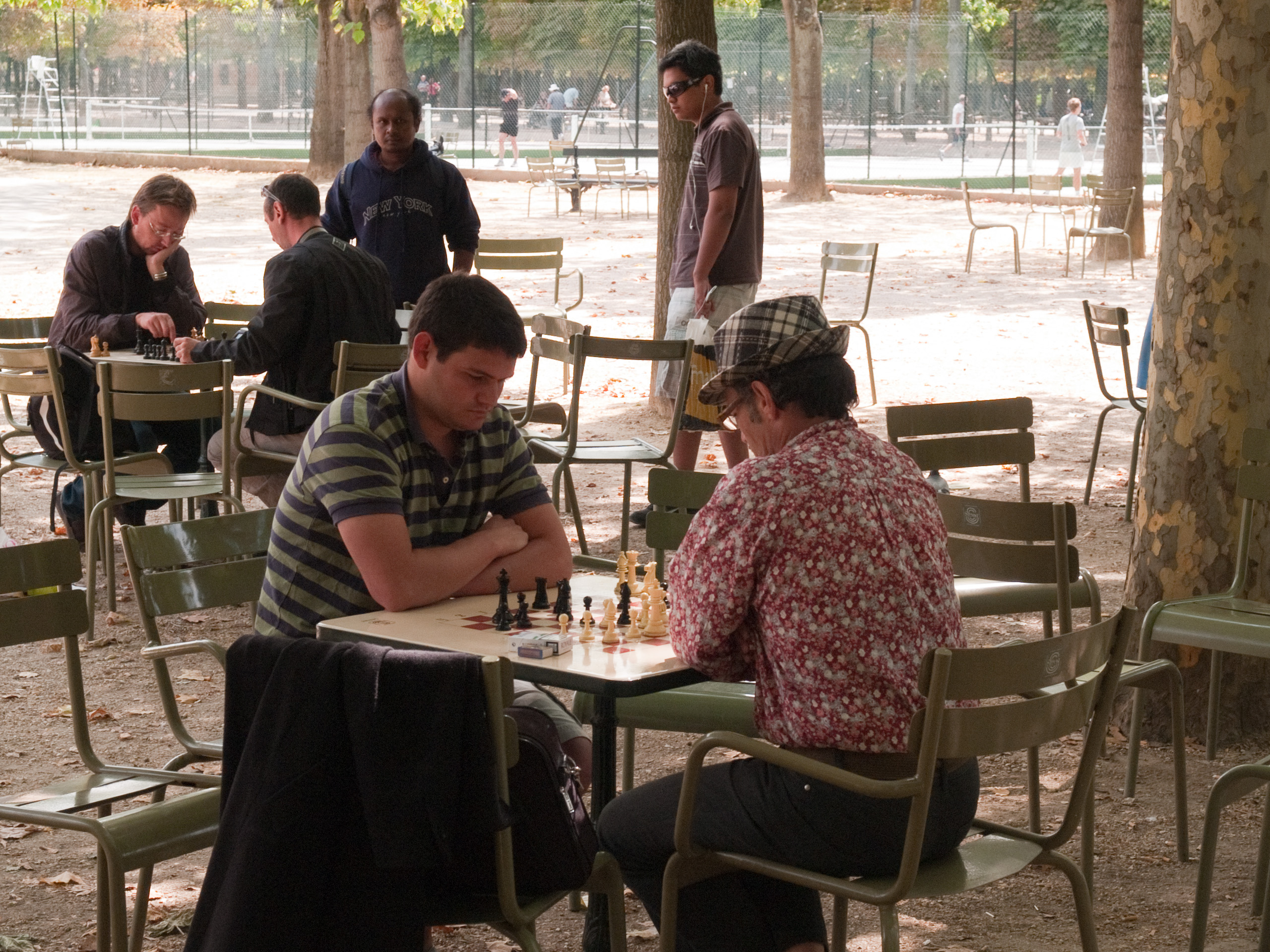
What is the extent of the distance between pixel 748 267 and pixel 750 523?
5.15m

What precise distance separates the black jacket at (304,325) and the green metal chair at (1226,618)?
3.28 metres

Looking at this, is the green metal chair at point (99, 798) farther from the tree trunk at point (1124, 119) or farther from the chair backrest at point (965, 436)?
the tree trunk at point (1124, 119)

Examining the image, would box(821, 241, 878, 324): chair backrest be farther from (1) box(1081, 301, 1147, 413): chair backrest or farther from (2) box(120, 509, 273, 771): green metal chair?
(2) box(120, 509, 273, 771): green metal chair

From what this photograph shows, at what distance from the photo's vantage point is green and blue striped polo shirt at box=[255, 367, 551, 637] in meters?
3.31

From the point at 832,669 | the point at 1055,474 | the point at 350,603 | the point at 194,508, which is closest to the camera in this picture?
the point at 832,669

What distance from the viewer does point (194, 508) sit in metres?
7.10

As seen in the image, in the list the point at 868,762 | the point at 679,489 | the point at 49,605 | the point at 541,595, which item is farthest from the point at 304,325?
the point at 868,762

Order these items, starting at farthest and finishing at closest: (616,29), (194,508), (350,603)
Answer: (616,29), (194,508), (350,603)

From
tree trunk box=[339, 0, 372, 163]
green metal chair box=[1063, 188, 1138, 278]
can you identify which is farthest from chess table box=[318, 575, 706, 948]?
tree trunk box=[339, 0, 372, 163]

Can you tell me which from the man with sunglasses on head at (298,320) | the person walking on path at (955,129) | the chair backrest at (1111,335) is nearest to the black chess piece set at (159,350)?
the man with sunglasses on head at (298,320)

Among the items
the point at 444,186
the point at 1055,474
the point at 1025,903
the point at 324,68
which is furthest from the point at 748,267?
the point at 324,68

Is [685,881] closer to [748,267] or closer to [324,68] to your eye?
[748,267]

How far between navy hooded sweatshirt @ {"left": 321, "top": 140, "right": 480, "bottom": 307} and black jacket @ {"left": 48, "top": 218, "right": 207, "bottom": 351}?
1160 millimetres

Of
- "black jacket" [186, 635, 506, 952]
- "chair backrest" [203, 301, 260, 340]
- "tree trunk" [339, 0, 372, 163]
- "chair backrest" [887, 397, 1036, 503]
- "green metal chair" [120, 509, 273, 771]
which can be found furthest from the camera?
"tree trunk" [339, 0, 372, 163]
